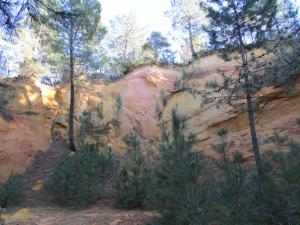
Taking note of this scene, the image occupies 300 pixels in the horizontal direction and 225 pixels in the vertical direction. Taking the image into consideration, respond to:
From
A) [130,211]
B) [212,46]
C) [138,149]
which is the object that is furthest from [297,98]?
[130,211]

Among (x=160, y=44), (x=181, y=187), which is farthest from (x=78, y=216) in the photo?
(x=160, y=44)

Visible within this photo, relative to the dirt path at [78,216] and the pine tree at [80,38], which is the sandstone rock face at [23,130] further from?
the dirt path at [78,216]

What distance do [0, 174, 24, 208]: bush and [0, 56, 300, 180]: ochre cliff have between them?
3.10m

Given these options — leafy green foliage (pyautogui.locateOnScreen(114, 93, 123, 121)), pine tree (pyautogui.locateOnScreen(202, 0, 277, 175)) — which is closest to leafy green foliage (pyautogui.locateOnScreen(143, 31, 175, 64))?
leafy green foliage (pyautogui.locateOnScreen(114, 93, 123, 121))

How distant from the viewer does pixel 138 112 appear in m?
21.2

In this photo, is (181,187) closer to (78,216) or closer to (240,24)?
(78,216)

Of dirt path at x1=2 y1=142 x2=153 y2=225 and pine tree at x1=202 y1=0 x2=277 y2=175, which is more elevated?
pine tree at x1=202 y1=0 x2=277 y2=175

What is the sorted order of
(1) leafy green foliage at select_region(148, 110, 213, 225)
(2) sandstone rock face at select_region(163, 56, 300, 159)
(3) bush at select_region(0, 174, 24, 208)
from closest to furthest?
(1) leafy green foliage at select_region(148, 110, 213, 225) < (3) bush at select_region(0, 174, 24, 208) < (2) sandstone rock face at select_region(163, 56, 300, 159)

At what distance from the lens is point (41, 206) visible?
11.2 metres

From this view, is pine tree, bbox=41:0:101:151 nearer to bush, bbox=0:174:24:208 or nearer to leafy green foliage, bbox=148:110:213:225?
bush, bbox=0:174:24:208

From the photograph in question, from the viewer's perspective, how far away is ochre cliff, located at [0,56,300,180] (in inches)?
617

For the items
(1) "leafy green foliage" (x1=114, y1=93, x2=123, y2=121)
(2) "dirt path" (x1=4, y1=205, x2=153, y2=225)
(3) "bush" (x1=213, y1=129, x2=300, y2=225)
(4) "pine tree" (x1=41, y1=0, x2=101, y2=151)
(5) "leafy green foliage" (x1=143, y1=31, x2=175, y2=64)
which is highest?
(5) "leafy green foliage" (x1=143, y1=31, x2=175, y2=64)

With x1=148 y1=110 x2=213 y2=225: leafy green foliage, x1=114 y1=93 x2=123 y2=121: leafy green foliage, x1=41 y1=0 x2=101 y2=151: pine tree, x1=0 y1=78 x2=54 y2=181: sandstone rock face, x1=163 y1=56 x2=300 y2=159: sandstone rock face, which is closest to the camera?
x1=148 y1=110 x2=213 y2=225: leafy green foliage

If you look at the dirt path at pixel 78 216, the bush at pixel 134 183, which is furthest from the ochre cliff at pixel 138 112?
the dirt path at pixel 78 216
